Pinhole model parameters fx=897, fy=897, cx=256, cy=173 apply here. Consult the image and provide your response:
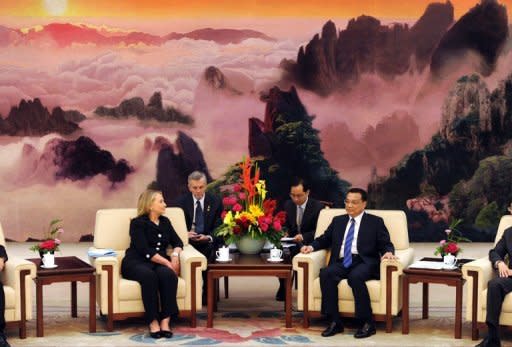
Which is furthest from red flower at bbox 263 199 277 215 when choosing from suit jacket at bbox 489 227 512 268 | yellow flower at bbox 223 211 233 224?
suit jacket at bbox 489 227 512 268

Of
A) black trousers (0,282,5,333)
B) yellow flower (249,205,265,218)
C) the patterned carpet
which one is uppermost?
yellow flower (249,205,265,218)

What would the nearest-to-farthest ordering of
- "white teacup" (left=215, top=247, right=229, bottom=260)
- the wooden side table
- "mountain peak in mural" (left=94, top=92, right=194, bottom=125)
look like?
the wooden side table → "white teacup" (left=215, top=247, right=229, bottom=260) → "mountain peak in mural" (left=94, top=92, right=194, bottom=125)

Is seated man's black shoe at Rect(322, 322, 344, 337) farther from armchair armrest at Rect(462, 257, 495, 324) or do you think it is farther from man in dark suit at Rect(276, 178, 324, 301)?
man in dark suit at Rect(276, 178, 324, 301)

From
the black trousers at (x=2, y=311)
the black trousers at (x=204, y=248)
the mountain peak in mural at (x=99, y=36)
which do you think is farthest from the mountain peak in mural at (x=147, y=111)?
the black trousers at (x=2, y=311)

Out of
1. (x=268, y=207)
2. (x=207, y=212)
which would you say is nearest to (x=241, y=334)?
(x=268, y=207)

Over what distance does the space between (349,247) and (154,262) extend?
5.30 feet

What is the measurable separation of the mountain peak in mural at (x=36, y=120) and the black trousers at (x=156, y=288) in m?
5.53

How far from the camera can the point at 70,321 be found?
7.50m

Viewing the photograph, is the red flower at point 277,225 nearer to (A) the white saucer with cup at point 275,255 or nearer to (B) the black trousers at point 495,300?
(A) the white saucer with cup at point 275,255

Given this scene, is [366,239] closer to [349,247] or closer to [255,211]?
[349,247]

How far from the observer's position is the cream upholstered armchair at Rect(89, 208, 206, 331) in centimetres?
708

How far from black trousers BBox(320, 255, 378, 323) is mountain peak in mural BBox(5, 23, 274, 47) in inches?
232

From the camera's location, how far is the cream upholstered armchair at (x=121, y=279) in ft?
23.2

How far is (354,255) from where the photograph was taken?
292 inches
